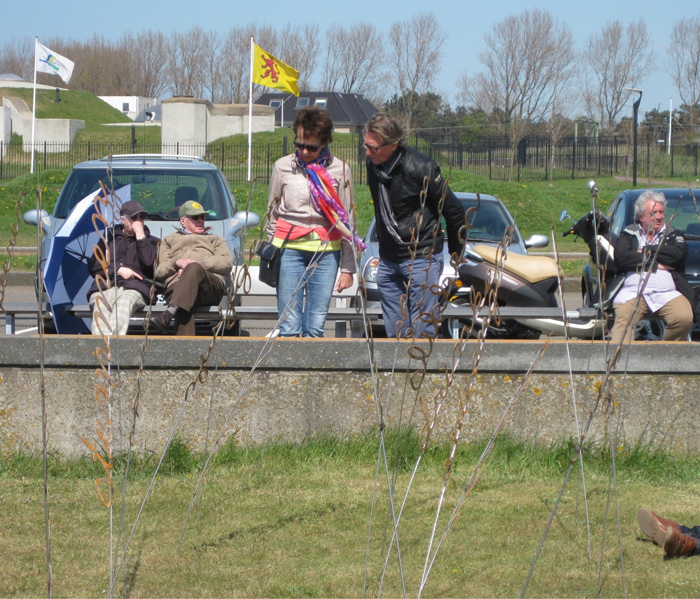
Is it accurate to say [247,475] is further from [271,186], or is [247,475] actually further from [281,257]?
[271,186]

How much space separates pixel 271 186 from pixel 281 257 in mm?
469

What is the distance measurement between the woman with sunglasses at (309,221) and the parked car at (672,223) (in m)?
3.43

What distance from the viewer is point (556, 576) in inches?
138

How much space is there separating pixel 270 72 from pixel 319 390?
19546 mm

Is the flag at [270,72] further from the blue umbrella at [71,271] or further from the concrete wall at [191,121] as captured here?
the blue umbrella at [71,271]

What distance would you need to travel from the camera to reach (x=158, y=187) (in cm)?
988

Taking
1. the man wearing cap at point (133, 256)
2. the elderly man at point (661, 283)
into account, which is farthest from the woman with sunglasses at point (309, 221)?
the elderly man at point (661, 283)

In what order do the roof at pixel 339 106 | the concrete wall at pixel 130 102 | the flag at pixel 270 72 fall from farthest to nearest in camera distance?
1. the concrete wall at pixel 130 102
2. the roof at pixel 339 106
3. the flag at pixel 270 72

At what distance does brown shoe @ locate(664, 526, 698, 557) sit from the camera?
3.59m

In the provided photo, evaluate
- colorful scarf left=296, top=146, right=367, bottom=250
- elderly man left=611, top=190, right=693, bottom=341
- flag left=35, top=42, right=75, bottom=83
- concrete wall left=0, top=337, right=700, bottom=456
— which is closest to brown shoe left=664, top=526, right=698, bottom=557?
concrete wall left=0, top=337, right=700, bottom=456

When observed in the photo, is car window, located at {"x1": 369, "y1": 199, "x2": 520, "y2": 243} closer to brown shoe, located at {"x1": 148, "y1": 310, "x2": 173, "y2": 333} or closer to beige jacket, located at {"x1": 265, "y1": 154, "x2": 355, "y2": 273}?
brown shoe, located at {"x1": 148, "y1": 310, "x2": 173, "y2": 333}

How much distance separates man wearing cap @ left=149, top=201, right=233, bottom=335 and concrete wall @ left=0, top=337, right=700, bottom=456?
69.4 inches

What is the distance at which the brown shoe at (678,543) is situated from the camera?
3594 mm

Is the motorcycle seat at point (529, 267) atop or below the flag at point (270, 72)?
below
